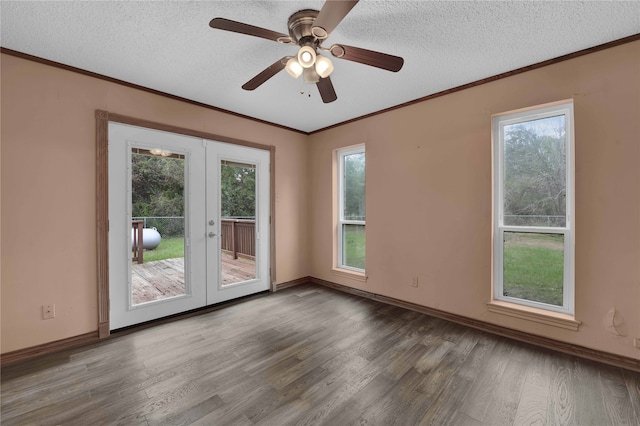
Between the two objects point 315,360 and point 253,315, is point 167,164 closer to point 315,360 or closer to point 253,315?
point 253,315

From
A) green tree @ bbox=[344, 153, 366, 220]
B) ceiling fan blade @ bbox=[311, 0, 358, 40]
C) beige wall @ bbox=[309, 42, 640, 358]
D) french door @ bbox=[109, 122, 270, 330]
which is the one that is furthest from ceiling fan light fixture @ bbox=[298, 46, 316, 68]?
green tree @ bbox=[344, 153, 366, 220]

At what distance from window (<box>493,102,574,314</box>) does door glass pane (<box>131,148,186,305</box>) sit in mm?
3536

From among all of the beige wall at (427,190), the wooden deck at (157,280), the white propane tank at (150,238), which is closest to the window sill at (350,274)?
the beige wall at (427,190)

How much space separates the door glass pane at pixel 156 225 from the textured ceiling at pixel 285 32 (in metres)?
0.86

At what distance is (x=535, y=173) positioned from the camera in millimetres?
2576

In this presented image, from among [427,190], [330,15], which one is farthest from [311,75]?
[427,190]

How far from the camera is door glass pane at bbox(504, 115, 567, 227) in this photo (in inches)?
97.1

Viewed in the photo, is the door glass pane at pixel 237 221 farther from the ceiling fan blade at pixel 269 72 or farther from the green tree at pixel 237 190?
the ceiling fan blade at pixel 269 72

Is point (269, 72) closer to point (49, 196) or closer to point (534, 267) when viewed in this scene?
point (49, 196)

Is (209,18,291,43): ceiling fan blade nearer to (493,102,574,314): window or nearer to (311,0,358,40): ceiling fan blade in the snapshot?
(311,0,358,40): ceiling fan blade

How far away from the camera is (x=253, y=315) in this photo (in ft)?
10.4

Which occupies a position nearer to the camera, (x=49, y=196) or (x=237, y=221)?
(x=49, y=196)

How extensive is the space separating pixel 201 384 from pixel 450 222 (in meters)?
2.80

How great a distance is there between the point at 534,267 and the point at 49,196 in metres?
4.55
